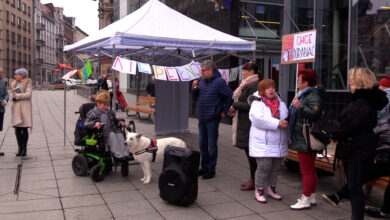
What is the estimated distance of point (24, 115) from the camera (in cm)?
744

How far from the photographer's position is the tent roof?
6.86 m

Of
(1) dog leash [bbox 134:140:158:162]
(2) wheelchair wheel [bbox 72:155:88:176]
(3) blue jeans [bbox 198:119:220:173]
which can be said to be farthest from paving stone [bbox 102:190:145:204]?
(3) blue jeans [bbox 198:119:220:173]

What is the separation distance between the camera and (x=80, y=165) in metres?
6.12

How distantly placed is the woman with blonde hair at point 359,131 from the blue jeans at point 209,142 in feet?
7.60

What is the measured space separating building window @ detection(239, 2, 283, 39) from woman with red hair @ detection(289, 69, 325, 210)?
861 cm

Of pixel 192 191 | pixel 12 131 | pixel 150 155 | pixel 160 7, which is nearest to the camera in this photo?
pixel 192 191

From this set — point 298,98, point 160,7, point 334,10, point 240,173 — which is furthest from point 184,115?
point 298,98

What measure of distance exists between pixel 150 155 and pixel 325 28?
7680mm

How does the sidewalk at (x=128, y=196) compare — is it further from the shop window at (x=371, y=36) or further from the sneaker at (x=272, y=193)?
the shop window at (x=371, y=36)

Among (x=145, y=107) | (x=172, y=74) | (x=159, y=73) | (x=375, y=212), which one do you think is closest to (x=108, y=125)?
(x=159, y=73)

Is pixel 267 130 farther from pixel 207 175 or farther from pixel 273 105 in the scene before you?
pixel 207 175

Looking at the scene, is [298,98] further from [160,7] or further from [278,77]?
[278,77]

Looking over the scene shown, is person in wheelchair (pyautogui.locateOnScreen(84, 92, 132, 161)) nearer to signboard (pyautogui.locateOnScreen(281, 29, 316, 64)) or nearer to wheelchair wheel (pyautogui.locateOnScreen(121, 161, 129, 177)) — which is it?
wheelchair wheel (pyautogui.locateOnScreen(121, 161, 129, 177))

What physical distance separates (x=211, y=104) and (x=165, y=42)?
1.94 meters
